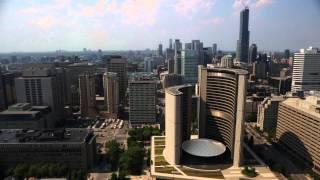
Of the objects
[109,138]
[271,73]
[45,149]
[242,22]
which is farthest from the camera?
[242,22]

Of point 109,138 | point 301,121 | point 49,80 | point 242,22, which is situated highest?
point 242,22

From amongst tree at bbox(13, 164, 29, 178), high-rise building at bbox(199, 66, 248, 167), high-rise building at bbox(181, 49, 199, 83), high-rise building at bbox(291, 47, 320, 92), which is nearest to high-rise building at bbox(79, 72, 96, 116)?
tree at bbox(13, 164, 29, 178)

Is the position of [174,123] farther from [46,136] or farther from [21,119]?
[21,119]

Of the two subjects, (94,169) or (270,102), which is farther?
Result: (270,102)

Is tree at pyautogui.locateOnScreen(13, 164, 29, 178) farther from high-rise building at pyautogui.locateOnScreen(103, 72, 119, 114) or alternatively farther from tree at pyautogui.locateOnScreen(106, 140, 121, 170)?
high-rise building at pyautogui.locateOnScreen(103, 72, 119, 114)

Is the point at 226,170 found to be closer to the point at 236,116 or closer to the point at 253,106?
the point at 236,116

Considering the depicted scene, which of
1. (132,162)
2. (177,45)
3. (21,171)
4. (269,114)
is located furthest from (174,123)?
Result: (177,45)

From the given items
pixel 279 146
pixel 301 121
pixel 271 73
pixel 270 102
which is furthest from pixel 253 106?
pixel 271 73
